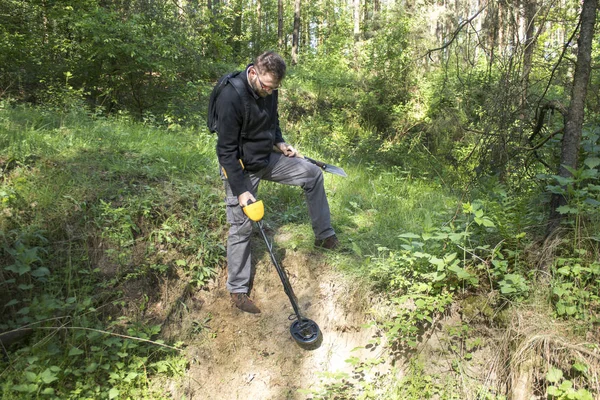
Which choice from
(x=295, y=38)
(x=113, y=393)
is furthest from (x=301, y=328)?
(x=295, y=38)

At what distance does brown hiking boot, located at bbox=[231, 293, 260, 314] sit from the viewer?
145 inches

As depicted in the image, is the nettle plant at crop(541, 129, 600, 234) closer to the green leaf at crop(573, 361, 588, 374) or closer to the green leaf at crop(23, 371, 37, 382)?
the green leaf at crop(573, 361, 588, 374)

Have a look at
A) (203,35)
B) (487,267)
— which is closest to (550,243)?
(487,267)

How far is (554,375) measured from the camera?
8.24 feet

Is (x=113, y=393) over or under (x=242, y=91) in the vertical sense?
under

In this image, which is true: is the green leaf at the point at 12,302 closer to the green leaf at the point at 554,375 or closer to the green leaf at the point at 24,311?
the green leaf at the point at 24,311

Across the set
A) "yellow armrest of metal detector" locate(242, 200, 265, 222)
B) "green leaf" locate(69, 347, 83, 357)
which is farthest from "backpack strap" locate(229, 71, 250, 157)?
"green leaf" locate(69, 347, 83, 357)

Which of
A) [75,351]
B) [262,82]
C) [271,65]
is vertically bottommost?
[75,351]

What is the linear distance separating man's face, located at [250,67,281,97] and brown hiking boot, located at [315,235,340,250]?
5.37ft

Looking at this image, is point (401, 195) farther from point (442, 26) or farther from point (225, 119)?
point (442, 26)

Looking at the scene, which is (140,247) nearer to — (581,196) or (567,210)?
(567,210)

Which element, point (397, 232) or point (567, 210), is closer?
point (567, 210)

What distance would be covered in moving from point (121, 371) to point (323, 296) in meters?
1.85

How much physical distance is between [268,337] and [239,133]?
193cm
